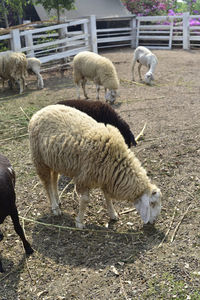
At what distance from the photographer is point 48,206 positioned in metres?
4.25

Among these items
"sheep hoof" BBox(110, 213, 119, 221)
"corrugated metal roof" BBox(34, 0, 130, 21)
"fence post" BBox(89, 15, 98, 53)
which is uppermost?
Result: "corrugated metal roof" BBox(34, 0, 130, 21)

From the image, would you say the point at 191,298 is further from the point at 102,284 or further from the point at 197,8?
the point at 197,8

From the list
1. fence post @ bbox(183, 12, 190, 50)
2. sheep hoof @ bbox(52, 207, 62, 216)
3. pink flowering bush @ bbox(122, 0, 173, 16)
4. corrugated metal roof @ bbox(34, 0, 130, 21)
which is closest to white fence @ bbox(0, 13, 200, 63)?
fence post @ bbox(183, 12, 190, 50)

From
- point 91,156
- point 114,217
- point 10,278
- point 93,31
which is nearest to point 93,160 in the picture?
point 91,156

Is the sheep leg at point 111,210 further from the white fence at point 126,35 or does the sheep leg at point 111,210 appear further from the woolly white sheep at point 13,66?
the white fence at point 126,35

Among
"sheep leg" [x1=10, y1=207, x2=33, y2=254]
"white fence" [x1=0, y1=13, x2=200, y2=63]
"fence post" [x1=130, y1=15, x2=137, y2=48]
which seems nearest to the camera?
"sheep leg" [x1=10, y1=207, x2=33, y2=254]

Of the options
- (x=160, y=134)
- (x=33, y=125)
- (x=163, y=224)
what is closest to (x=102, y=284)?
(x=163, y=224)

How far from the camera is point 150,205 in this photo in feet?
11.6

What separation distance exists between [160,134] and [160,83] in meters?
4.46

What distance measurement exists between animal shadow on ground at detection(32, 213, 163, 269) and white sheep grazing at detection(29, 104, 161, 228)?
6.7 inches

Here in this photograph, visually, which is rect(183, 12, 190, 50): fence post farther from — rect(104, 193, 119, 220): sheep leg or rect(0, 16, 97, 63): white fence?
rect(104, 193, 119, 220): sheep leg

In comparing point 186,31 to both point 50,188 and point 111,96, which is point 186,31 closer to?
point 111,96

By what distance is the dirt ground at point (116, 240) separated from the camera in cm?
290

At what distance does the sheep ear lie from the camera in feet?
11.6
